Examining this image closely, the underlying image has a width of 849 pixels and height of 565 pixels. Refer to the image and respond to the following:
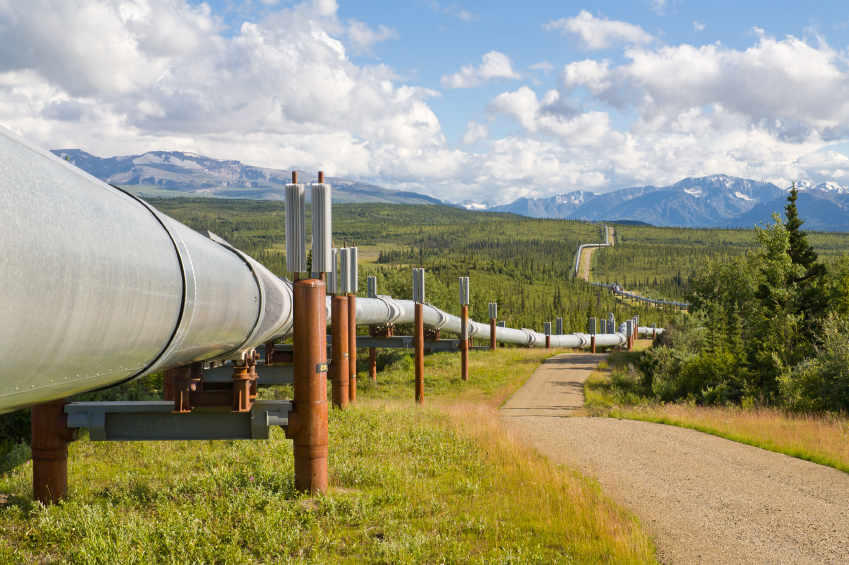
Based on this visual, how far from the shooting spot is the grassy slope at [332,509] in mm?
5863

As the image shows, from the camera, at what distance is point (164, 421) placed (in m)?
7.27

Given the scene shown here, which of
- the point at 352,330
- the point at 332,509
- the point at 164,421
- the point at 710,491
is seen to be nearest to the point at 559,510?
the point at 332,509

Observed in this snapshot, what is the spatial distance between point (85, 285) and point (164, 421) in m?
4.48

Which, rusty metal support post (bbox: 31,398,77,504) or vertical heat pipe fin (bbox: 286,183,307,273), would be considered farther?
vertical heat pipe fin (bbox: 286,183,307,273)

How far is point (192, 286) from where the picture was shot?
4.95 m

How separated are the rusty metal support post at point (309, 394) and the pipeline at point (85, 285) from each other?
1.83m

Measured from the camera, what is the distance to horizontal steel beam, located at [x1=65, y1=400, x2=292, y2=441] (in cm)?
711

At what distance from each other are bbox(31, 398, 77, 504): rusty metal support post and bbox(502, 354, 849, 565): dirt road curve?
748 cm

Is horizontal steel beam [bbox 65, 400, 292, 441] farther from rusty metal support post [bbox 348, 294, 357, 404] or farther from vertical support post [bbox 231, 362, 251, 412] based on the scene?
rusty metal support post [bbox 348, 294, 357, 404]

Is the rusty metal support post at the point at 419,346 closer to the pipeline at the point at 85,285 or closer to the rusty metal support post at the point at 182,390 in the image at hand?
the rusty metal support post at the point at 182,390

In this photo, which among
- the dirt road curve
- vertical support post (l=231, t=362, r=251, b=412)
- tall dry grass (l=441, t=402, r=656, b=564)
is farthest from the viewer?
vertical support post (l=231, t=362, r=251, b=412)

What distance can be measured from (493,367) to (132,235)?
33.1 metres

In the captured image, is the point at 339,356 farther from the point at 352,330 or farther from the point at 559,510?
the point at 559,510

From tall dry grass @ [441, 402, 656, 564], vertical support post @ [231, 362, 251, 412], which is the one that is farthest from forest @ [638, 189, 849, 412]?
vertical support post @ [231, 362, 251, 412]
